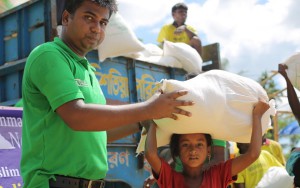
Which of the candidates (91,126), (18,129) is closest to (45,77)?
(91,126)

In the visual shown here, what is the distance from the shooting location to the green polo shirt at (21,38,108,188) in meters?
1.76

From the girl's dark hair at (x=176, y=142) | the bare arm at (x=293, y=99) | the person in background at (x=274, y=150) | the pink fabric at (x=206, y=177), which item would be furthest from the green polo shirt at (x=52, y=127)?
the person in background at (x=274, y=150)

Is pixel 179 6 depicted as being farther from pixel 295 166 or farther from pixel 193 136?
pixel 193 136

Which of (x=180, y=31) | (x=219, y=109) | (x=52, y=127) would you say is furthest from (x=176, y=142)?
(x=180, y=31)

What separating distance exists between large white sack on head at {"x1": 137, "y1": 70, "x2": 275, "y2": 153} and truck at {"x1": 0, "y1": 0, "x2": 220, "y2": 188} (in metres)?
1.71

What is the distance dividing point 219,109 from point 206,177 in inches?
18.1

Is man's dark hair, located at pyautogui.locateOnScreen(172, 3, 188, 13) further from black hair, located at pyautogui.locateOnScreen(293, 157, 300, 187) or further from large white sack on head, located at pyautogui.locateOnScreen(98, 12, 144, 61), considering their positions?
black hair, located at pyautogui.locateOnScreen(293, 157, 300, 187)

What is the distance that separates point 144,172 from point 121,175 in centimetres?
31

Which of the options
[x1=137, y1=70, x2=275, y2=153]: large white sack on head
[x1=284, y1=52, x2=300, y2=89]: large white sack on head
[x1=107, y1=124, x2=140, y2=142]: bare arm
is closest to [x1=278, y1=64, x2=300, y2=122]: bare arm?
[x1=284, y1=52, x2=300, y2=89]: large white sack on head

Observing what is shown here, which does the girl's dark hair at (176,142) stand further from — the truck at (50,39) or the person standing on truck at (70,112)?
the truck at (50,39)

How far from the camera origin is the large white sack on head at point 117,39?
13.9 ft

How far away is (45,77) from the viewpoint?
1.77m

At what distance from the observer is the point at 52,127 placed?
183 centimetres

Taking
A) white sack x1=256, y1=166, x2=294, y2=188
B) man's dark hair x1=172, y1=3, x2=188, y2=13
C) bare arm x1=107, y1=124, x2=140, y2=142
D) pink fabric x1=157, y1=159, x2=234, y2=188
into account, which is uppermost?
man's dark hair x1=172, y1=3, x2=188, y2=13
